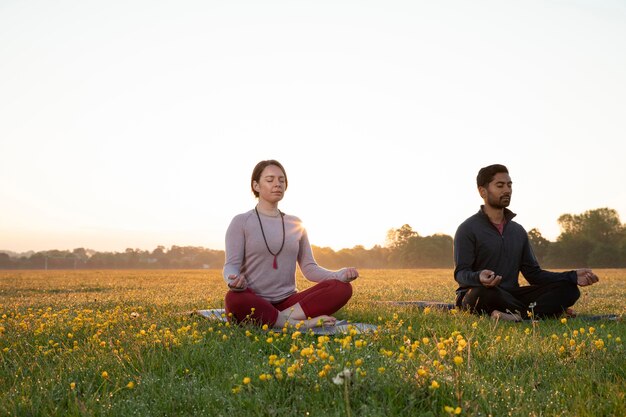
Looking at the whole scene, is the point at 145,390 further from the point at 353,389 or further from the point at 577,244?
the point at 577,244

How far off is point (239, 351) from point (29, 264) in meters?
113

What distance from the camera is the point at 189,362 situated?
4.59m

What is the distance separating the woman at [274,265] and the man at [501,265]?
6.58 feet

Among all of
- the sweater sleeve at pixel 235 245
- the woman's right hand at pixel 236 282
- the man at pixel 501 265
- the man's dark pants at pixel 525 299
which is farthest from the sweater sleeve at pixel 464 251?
the woman's right hand at pixel 236 282

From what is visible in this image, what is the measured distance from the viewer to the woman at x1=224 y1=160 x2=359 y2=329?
659 centimetres

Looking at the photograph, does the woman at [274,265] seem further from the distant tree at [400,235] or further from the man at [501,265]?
the distant tree at [400,235]

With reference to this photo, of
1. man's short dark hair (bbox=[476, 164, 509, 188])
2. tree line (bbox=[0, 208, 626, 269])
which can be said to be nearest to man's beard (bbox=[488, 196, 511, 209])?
man's short dark hair (bbox=[476, 164, 509, 188])

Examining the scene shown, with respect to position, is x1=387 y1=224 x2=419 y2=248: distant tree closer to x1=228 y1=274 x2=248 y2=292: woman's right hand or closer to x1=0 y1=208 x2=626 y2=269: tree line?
x1=0 y1=208 x2=626 y2=269: tree line

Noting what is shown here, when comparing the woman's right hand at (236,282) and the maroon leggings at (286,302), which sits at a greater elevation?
the woman's right hand at (236,282)

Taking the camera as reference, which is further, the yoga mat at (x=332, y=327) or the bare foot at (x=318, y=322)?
the bare foot at (x=318, y=322)

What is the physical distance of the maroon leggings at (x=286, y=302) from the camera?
631 cm

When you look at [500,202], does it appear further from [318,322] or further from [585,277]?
[318,322]

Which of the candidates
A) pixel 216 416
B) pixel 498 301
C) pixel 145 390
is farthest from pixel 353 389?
pixel 498 301

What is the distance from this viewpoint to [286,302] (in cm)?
695
